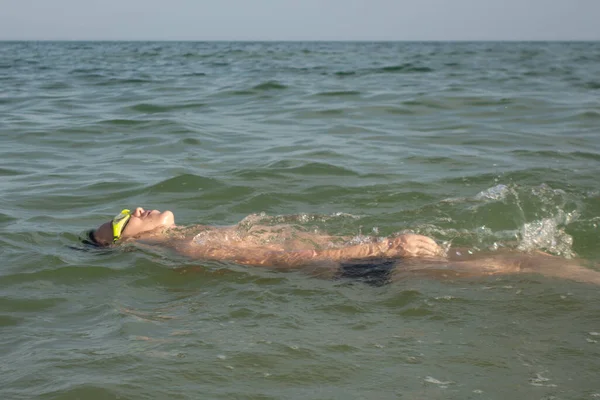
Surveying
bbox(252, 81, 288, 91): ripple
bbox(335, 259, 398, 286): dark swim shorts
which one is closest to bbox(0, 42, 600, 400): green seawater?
bbox(335, 259, 398, 286): dark swim shorts

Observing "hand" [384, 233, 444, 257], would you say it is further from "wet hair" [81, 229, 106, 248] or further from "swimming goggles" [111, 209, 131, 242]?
"wet hair" [81, 229, 106, 248]

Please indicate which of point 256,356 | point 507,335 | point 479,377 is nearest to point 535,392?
point 479,377

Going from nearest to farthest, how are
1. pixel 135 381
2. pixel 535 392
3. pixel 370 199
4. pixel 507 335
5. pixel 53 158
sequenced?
pixel 535 392 → pixel 135 381 → pixel 507 335 → pixel 370 199 → pixel 53 158

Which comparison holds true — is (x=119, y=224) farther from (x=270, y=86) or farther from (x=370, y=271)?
(x=270, y=86)

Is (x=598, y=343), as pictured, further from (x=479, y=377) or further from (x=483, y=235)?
(x=483, y=235)

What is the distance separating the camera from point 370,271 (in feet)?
18.7

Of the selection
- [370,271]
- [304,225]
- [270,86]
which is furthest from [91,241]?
[270,86]

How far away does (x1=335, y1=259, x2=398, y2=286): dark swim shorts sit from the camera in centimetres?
557

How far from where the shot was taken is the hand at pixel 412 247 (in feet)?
19.3

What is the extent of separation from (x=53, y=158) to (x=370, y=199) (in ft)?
16.0

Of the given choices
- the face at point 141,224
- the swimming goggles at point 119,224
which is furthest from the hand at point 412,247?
the swimming goggles at point 119,224

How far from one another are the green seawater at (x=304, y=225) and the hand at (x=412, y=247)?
1.38 ft

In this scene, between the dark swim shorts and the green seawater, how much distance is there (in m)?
0.15

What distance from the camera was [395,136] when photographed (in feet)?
38.9
